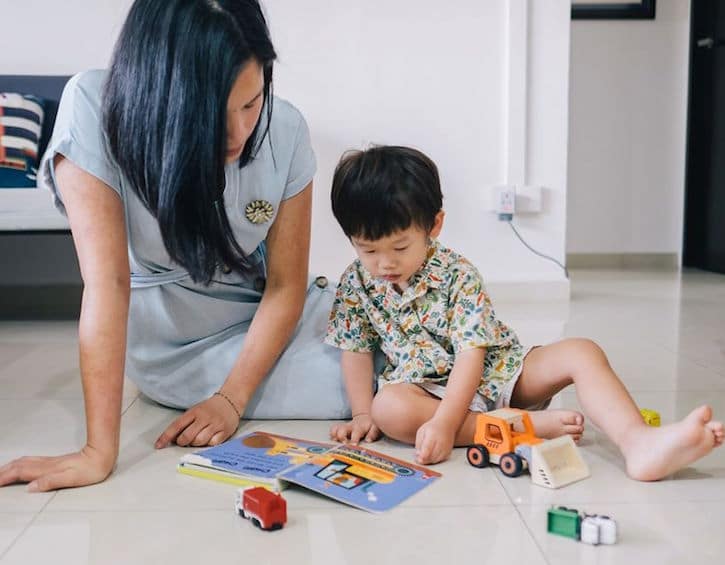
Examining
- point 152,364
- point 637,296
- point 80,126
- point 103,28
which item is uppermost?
point 103,28

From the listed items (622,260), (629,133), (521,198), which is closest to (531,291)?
(521,198)

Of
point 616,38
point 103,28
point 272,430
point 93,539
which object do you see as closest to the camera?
point 93,539

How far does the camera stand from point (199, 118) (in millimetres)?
947

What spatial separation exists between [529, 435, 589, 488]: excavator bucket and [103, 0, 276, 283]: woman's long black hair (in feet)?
1.67

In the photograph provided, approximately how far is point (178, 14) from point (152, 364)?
642mm

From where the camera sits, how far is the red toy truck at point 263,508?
0.86m

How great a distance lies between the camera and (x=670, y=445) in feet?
3.17

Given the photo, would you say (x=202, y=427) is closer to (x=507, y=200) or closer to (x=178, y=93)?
(x=178, y=93)

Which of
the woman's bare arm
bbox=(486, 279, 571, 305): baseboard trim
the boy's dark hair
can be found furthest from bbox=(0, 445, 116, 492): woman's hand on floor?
bbox=(486, 279, 571, 305): baseboard trim

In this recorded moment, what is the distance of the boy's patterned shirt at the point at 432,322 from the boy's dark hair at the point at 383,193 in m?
0.10

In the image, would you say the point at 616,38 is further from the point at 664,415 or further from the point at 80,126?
the point at 80,126

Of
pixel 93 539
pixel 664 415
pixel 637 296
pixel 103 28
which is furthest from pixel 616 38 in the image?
pixel 93 539

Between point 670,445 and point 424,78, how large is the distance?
194 centimetres

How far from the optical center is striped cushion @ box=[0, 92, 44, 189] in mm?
2387
